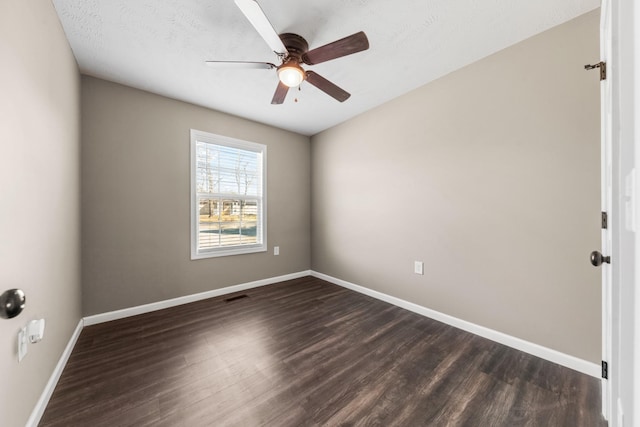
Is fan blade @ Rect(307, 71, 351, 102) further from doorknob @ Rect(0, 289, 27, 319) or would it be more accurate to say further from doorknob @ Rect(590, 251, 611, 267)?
doorknob @ Rect(0, 289, 27, 319)

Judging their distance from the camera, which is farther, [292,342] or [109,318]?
[109,318]

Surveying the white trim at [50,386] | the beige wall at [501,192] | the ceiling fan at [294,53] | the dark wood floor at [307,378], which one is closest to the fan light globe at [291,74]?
the ceiling fan at [294,53]

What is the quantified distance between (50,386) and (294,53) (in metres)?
2.73

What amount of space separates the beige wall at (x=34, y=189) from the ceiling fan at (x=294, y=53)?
92 cm

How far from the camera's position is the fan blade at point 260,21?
3.98 feet

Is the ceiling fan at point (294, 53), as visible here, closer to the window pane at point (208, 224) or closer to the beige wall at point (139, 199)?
the beige wall at point (139, 199)

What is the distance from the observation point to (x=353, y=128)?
340 centimetres

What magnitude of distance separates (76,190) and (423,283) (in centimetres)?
350

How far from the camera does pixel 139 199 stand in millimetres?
2648

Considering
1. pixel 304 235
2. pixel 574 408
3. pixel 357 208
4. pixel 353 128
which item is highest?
pixel 353 128

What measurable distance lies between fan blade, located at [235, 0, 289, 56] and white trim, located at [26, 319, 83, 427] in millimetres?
2377

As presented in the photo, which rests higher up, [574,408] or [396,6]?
[396,6]

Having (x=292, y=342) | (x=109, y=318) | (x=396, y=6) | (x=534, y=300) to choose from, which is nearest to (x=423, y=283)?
(x=534, y=300)

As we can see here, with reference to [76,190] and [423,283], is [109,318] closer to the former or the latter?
[76,190]
